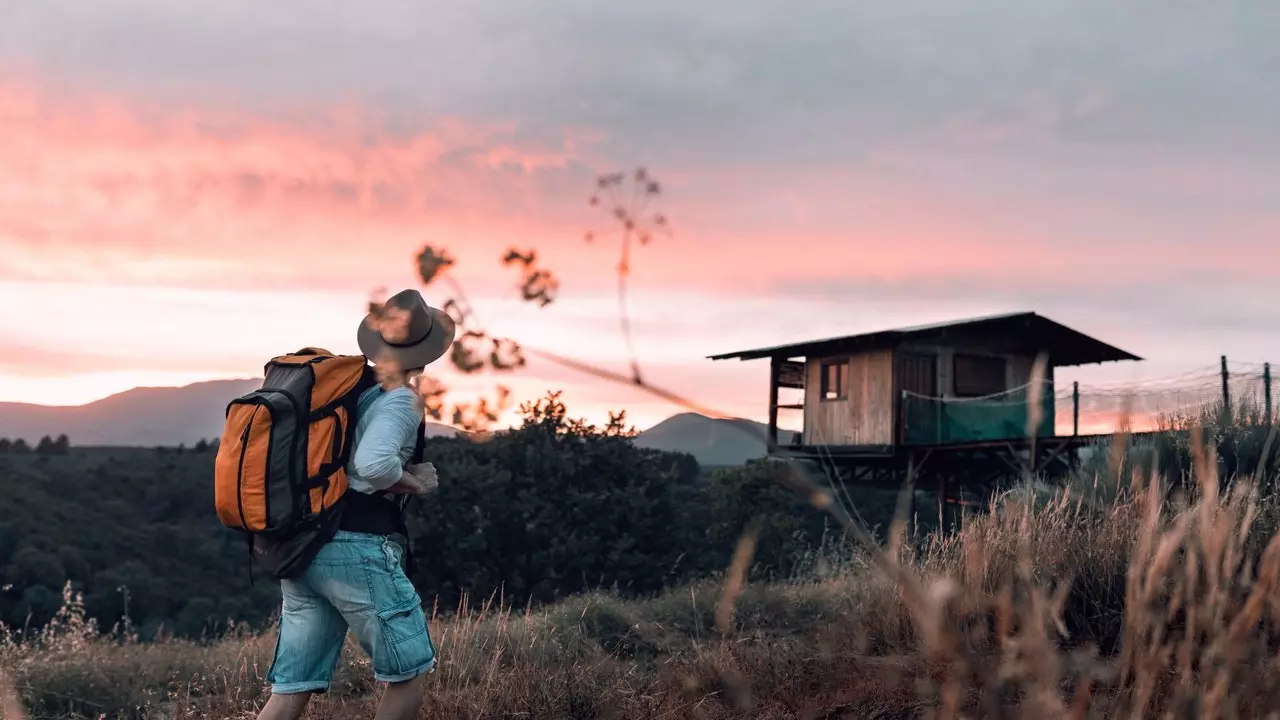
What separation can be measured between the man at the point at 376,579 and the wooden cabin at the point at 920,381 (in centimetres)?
2024

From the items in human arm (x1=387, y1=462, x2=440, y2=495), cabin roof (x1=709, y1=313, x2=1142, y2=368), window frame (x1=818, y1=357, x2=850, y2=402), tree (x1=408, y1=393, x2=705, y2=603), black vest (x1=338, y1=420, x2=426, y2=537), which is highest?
cabin roof (x1=709, y1=313, x2=1142, y2=368)

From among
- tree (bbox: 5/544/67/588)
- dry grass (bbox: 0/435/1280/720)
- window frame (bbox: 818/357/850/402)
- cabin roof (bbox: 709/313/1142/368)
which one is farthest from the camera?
tree (bbox: 5/544/67/588)

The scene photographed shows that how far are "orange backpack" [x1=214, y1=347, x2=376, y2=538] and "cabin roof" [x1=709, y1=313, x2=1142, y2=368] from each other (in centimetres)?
1988

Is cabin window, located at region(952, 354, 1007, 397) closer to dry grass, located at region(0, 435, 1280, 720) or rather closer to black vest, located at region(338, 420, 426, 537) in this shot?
dry grass, located at region(0, 435, 1280, 720)

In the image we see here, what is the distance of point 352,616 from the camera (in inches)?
141

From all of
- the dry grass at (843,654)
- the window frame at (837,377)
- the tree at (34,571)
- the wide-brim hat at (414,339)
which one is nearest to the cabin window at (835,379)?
the window frame at (837,377)

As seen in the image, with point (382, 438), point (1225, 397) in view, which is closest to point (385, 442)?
point (382, 438)

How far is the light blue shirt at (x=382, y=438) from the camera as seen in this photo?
3.49 meters

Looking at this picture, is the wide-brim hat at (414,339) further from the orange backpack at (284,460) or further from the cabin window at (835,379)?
the cabin window at (835,379)

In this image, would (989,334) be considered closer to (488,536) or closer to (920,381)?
(920,381)

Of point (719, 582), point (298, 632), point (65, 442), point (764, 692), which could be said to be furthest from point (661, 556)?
point (65, 442)

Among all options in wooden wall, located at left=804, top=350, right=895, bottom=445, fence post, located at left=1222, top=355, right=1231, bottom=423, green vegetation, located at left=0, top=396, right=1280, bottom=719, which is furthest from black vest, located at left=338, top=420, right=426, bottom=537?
wooden wall, located at left=804, top=350, right=895, bottom=445

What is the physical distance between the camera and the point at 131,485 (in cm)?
5028

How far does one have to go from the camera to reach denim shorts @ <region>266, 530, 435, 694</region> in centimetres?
359
